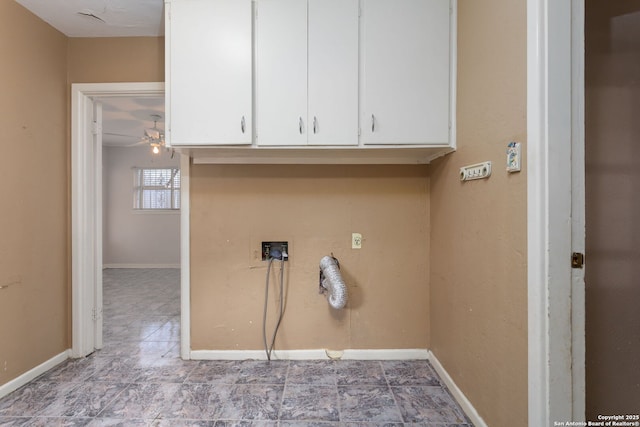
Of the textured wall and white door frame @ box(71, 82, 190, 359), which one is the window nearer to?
the textured wall

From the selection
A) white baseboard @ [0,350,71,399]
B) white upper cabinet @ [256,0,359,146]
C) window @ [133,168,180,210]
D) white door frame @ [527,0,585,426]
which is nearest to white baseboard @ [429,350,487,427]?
white door frame @ [527,0,585,426]

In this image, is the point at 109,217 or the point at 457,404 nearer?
the point at 457,404

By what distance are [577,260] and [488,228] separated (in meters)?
0.38

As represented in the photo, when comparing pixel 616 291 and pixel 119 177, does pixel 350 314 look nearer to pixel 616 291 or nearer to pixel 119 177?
pixel 616 291

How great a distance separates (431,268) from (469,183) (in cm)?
79

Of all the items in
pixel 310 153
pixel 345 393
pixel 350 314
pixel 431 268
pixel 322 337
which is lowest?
pixel 345 393

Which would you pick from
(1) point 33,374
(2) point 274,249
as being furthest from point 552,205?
(1) point 33,374

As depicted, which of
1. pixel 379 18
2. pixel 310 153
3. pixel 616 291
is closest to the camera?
pixel 616 291

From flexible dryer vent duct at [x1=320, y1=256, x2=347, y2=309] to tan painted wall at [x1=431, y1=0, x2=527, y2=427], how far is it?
2.21 feet

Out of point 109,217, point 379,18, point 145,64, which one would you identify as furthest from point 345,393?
point 109,217

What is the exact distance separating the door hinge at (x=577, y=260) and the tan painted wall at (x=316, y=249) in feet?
3.68

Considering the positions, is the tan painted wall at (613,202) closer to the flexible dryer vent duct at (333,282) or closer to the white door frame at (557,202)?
the white door frame at (557,202)

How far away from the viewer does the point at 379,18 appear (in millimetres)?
1724

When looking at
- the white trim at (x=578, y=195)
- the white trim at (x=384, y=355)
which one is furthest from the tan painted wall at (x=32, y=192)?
the white trim at (x=578, y=195)
